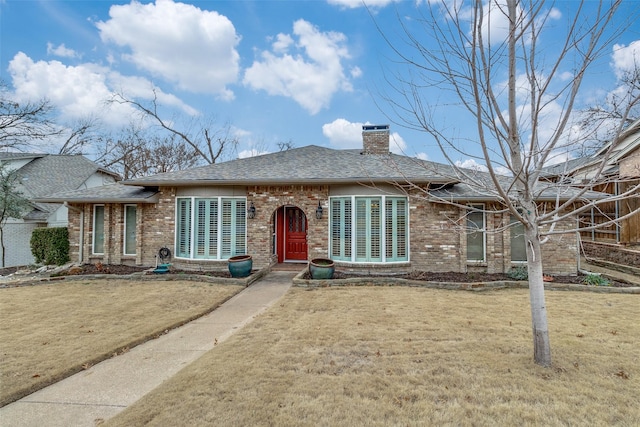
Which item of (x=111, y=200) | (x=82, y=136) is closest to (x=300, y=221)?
(x=111, y=200)

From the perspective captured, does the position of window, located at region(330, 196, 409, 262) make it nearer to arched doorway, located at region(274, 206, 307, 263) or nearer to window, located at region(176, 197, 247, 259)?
arched doorway, located at region(274, 206, 307, 263)

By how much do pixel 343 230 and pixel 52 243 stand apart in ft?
35.0

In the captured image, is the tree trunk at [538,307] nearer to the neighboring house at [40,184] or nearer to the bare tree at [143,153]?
the neighboring house at [40,184]

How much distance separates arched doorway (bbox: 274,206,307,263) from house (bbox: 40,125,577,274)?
4 centimetres

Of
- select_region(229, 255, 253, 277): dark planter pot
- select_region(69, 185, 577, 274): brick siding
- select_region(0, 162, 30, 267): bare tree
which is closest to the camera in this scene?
select_region(229, 255, 253, 277): dark planter pot

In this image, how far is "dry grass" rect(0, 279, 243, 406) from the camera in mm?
4031

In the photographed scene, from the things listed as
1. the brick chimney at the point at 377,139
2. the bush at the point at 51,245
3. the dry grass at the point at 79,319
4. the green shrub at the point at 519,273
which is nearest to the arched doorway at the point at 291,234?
the dry grass at the point at 79,319

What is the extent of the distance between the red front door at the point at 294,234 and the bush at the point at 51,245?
321 inches

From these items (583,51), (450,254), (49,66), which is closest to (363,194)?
(450,254)

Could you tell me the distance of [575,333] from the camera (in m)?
4.95

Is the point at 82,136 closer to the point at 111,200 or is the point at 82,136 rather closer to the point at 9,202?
the point at 9,202

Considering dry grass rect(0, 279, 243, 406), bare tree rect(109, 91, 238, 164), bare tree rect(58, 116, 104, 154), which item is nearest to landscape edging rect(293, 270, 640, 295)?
dry grass rect(0, 279, 243, 406)

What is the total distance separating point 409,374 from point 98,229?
40.5ft

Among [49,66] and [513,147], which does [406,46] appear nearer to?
[513,147]
